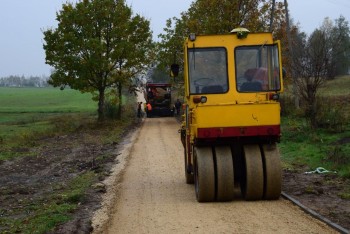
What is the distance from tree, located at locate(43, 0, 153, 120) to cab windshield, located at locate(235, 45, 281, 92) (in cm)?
2426

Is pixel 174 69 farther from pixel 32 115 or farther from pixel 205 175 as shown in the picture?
pixel 32 115

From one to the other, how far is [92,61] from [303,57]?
51.4ft

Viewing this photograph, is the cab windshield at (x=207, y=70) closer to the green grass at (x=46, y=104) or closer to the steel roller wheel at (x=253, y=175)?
the steel roller wheel at (x=253, y=175)

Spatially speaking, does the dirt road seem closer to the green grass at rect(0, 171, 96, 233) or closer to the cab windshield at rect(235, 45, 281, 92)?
the green grass at rect(0, 171, 96, 233)

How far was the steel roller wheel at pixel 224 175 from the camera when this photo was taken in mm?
11430

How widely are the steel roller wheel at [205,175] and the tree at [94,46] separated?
81.3ft

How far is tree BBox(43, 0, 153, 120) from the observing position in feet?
118

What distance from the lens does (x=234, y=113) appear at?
11172 mm

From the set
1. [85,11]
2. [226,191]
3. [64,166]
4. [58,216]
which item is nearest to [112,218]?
[58,216]

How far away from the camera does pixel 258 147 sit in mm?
11711

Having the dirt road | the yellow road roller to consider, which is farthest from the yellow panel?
the dirt road

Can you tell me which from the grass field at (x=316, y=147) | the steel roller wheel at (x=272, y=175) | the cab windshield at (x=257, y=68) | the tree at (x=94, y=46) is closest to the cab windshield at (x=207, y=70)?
the cab windshield at (x=257, y=68)

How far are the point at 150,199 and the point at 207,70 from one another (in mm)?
3209

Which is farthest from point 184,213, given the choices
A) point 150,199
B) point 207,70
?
point 207,70
